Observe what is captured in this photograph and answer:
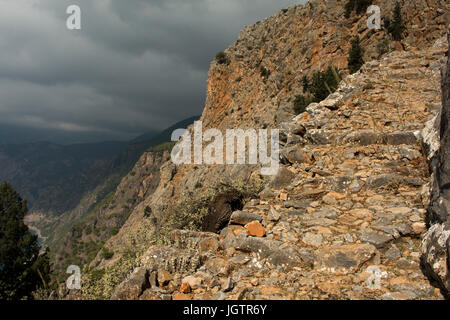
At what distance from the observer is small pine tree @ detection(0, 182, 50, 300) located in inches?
746

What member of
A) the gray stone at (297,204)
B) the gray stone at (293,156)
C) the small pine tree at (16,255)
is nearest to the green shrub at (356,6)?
the gray stone at (293,156)

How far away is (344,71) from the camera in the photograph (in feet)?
98.1

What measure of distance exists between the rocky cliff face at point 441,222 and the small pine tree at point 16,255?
2368 cm

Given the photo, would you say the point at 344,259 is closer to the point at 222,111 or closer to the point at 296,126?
the point at 296,126

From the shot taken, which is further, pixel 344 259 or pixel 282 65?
pixel 282 65

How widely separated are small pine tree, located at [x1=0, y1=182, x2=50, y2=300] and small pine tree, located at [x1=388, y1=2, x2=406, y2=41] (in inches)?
1631

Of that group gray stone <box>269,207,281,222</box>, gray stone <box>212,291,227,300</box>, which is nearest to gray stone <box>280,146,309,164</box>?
gray stone <box>269,207,281,222</box>

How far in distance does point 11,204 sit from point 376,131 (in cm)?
3245

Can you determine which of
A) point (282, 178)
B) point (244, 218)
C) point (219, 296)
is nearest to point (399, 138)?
point (282, 178)

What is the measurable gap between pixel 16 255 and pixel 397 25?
44.9 m

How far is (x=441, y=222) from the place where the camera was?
297cm

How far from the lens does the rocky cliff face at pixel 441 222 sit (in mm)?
2576

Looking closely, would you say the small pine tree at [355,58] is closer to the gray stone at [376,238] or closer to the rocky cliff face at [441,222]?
the rocky cliff face at [441,222]
